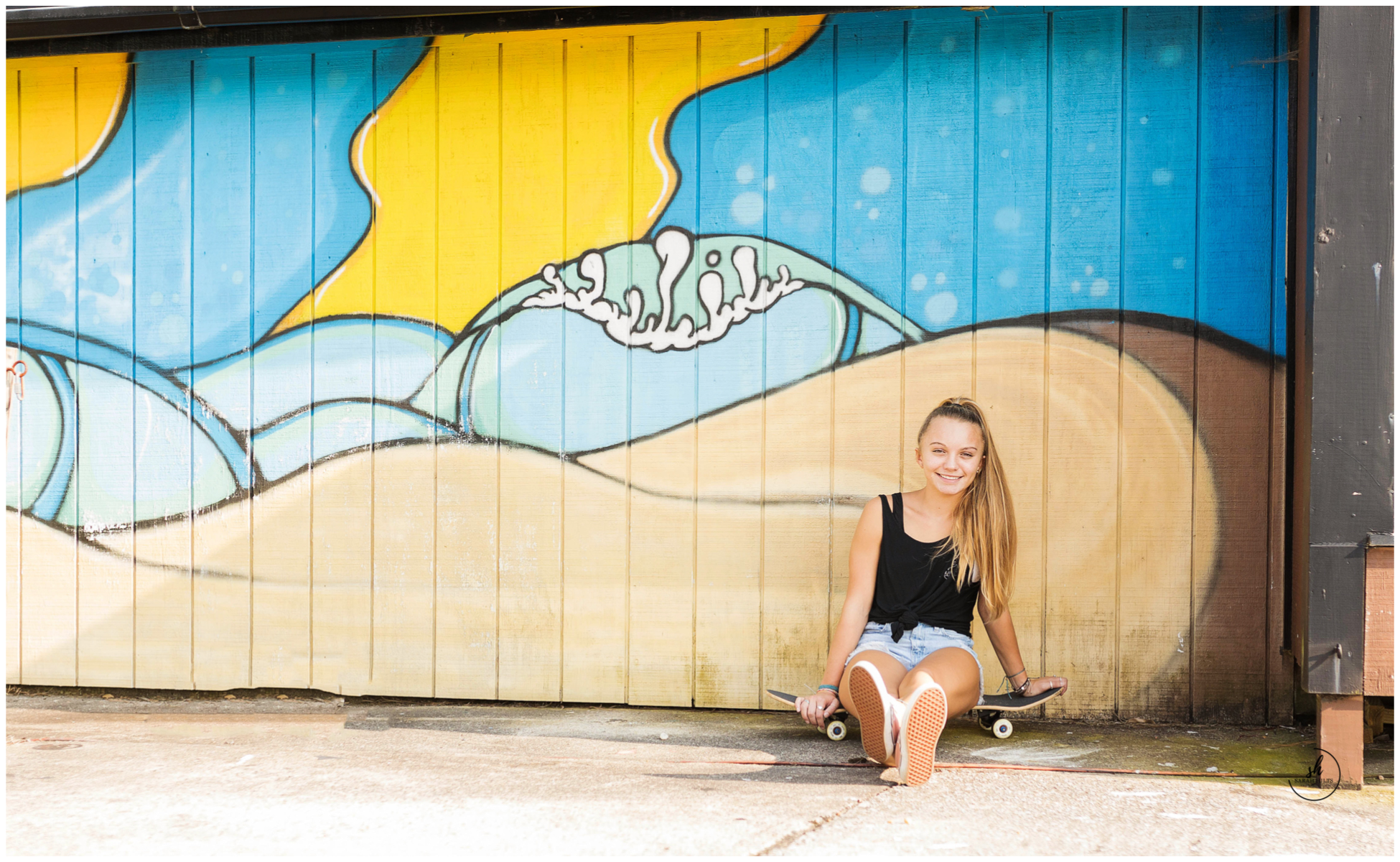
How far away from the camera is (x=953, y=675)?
8.42ft

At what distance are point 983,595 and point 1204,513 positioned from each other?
0.82 m

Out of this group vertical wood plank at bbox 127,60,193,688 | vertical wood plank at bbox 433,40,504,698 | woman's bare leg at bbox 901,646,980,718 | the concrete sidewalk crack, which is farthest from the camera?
vertical wood plank at bbox 127,60,193,688

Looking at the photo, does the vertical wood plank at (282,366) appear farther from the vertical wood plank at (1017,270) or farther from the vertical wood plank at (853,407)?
the vertical wood plank at (1017,270)

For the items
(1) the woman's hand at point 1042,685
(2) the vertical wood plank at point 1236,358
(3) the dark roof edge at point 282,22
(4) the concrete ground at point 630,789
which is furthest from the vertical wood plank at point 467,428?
(2) the vertical wood plank at point 1236,358

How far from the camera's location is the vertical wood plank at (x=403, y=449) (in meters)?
3.30

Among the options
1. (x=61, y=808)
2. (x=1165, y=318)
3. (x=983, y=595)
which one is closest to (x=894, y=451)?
(x=983, y=595)

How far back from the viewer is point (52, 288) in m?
3.45

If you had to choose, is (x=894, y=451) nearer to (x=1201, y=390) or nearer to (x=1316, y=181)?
(x=1201, y=390)

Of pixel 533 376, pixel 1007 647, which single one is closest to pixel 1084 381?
pixel 1007 647

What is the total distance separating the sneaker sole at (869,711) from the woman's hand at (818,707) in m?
0.13

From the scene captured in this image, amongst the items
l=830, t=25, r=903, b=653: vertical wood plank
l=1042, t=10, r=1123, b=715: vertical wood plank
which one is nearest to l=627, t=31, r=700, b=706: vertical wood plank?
l=830, t=25, r=903, b=653: vertical wood plank

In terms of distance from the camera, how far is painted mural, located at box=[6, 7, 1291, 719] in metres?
2.98

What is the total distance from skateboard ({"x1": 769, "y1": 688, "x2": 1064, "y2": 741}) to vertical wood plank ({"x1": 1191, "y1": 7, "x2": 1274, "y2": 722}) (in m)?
0.57

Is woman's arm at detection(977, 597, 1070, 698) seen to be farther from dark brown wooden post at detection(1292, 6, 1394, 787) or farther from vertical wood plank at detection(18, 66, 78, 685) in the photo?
vertical wood plank at detection(18, 66, 78, 685)
